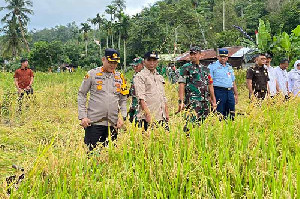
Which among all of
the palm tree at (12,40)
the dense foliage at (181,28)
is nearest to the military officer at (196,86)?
the dense foliage at (181,28)

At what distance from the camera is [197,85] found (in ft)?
13.3

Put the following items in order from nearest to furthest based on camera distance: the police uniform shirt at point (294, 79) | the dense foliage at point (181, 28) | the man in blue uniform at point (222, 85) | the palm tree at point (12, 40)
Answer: the man in blue uniform at point (222, 85), the police uniform shirt at point (294, 79), the dense foliage at point (181, 28), the palm tree at point (12, 40)

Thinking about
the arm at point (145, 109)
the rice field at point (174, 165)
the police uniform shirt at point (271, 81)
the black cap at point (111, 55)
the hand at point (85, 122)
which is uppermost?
the black cap at point (111, 55)

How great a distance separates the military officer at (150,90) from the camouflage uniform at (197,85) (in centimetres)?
54

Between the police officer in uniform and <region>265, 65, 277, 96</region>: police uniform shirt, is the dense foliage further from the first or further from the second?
the police officer in uniform

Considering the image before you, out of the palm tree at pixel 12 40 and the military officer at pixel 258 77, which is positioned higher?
the palm tree at pixel 12 40

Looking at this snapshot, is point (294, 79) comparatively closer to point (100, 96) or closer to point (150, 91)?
point (150, 91)

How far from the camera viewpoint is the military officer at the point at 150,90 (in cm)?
347

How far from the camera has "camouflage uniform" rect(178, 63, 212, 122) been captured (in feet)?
13.3

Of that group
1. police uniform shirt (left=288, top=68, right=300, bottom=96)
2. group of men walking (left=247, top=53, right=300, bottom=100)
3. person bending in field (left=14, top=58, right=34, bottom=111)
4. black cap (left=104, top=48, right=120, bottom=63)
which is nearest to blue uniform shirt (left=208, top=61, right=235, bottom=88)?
group of men walking (left=247, top=53, right=300, bottom=100)

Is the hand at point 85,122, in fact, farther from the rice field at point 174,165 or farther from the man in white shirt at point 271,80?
the man in white shirt at point 271,80

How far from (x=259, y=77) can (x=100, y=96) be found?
3036 mm

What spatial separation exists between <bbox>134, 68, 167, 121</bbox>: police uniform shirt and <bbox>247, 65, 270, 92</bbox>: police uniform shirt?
7.21 feet

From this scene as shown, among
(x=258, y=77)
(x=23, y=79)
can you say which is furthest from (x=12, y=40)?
(x=258, y=77)
